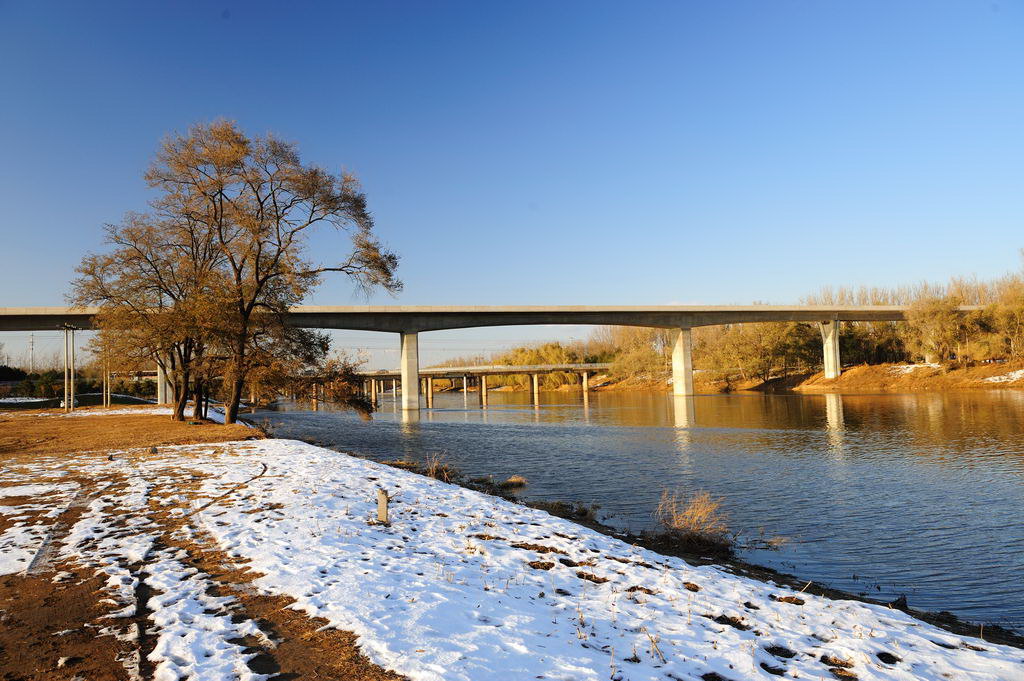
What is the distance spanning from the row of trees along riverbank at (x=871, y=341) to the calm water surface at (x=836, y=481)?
51.2 metres

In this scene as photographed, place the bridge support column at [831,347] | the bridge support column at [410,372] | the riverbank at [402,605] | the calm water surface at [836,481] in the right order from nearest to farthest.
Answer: the riverbank at [402,605]
the calm water surface at [836,481]
the bridge support column at [410,372]
the bridge support column at [831,347]

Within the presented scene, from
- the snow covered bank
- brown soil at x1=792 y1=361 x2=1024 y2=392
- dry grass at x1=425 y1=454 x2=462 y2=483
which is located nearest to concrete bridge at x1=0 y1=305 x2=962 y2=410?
brown soil at x1=792 y1=361 x2=1024 y2=392

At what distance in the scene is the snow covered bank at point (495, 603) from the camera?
6051 millimetres

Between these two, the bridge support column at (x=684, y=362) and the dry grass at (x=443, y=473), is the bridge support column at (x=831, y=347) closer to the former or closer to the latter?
the bridge support column at (x=684, y=362)

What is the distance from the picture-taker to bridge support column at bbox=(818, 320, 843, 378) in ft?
300

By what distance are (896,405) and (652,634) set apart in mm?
57127

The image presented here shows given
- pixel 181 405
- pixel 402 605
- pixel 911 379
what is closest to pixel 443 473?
pixel 402 605

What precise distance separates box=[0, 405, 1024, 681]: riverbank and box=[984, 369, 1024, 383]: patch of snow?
8637 centimetres

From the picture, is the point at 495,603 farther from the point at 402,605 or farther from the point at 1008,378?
the point at 1008,378

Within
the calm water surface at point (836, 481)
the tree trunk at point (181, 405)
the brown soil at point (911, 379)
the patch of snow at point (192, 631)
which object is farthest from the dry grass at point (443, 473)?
the brown soil at point (911, 379)

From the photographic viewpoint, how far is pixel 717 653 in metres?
6.46

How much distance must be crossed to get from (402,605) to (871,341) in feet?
390

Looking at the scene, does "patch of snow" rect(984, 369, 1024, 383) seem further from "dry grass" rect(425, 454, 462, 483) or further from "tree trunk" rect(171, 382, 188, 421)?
"tree trunk" rect(171, 382, 188, 421)

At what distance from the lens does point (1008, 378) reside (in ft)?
244
